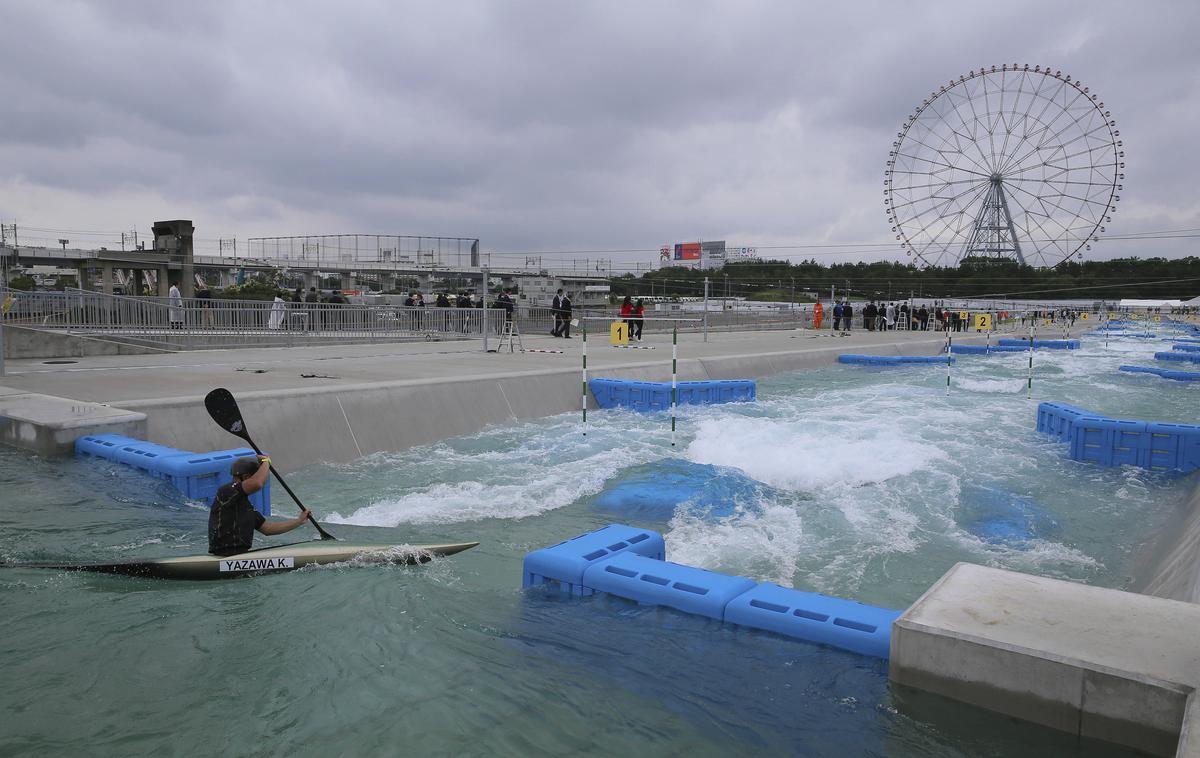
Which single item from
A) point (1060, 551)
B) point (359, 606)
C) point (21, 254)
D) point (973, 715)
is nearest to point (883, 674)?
point (973, 715)

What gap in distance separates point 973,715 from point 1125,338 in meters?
50.8

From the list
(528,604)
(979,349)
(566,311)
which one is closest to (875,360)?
(979,349)

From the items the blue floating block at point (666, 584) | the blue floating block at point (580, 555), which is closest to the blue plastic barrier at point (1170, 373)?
the blue floating block at point (580, 555)

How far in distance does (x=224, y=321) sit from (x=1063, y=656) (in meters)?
21.7

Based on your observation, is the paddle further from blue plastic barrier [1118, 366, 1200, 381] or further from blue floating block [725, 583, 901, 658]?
blue plastic barrier [1118, 366, 1200, 381]

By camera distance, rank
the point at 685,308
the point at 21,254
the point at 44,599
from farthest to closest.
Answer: the point at 21,254, the point at 685,308, the point at 44,599

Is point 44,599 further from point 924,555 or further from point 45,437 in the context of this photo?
point 924,555

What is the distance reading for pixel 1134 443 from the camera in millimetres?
10922

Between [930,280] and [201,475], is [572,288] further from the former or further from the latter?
[201,475]

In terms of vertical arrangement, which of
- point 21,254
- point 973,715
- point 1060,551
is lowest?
point 1060,551

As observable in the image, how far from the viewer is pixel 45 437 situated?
817 cm

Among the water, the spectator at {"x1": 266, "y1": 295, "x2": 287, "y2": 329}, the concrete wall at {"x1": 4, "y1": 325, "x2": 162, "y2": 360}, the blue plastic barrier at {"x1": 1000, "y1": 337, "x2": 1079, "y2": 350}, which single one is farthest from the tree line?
the water

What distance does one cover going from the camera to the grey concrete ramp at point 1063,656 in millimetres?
3076

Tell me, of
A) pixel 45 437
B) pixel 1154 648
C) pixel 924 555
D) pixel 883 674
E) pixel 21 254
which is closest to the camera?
pixel 1154 648
